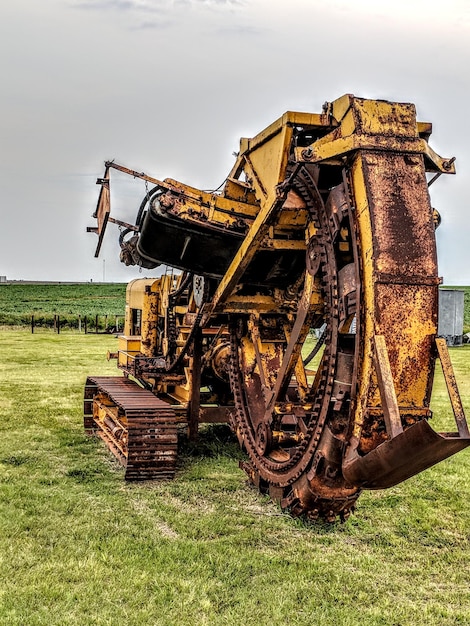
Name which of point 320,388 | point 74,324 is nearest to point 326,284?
point 320,388

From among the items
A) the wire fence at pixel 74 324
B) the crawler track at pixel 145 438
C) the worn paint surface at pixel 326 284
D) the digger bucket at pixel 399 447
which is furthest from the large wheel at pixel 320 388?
the wire fence at pixel 74 324

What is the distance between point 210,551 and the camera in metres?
5.89

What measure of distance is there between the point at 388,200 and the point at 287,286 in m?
2.26

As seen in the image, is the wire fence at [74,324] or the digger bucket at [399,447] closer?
the digger bucket at [399,447]

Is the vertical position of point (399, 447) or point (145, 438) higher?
point (399, 447)

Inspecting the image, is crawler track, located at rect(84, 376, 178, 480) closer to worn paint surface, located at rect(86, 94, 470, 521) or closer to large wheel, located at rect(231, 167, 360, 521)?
worn paint surface, located at rect(86, 94, 470, 521)

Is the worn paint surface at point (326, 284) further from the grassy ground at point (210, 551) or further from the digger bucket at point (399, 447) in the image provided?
the grassy ground at point (210, 551)

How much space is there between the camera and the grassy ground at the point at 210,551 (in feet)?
16.1

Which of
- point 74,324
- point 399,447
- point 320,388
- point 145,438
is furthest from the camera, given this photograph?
point 74,324

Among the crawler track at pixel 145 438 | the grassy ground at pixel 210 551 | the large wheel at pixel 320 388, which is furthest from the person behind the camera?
the crawler track at pixel 145 438

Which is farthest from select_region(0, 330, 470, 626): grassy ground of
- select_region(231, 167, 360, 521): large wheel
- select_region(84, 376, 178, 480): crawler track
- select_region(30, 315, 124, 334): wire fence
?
select_region(30, 315, 124, 334): wire fence

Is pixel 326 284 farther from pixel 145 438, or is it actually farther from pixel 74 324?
pixel 74 324

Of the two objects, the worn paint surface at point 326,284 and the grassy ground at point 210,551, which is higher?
the worn paint surface at point 326,284

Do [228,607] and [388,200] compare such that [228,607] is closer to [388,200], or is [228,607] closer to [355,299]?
[355,299]
